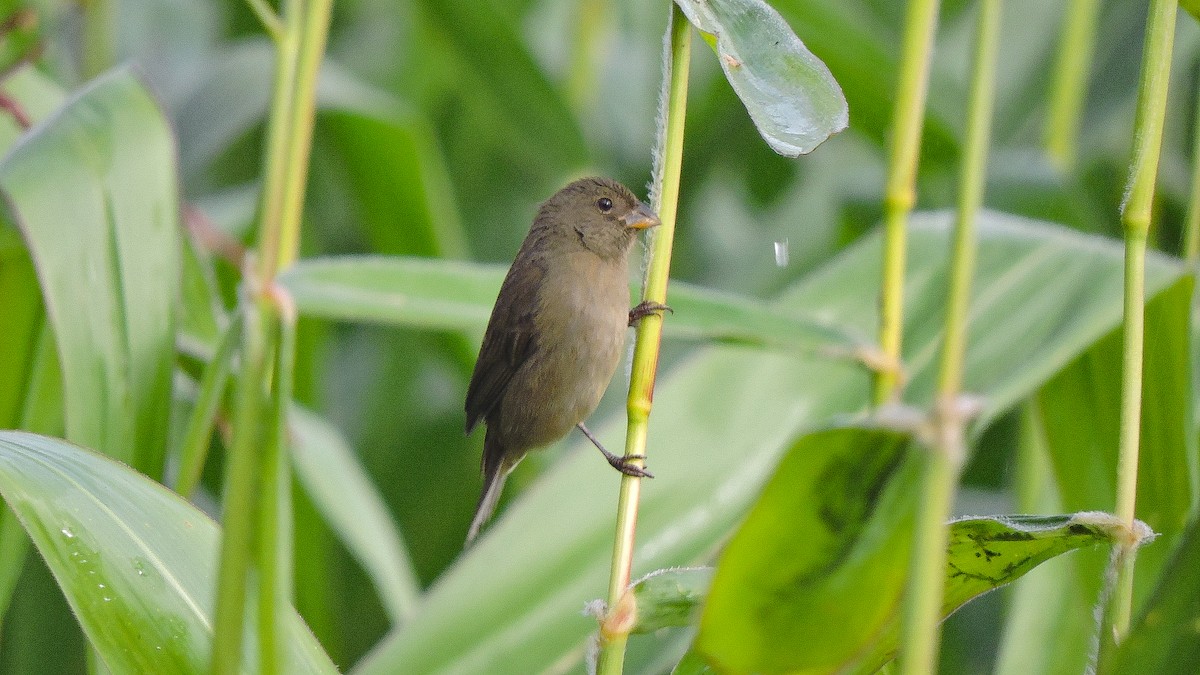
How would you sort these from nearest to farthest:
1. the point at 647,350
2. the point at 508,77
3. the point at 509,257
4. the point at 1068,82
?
the point at 647,350
the point at 1068,82
the point at 508,77
the point at 509,257

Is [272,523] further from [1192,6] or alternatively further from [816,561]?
[1192,6]

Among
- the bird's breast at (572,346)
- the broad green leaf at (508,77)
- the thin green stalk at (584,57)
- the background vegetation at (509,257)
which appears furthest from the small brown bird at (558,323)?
the thin green stalk at (584,57)

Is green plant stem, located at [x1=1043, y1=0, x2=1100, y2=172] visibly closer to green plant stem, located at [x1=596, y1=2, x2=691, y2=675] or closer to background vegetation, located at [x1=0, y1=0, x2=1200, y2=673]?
background vegetation, located at [x1=0, y1=0, x2=1200, y2=673]

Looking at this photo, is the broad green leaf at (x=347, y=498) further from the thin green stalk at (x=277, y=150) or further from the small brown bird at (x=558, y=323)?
the thin green stalk at (x=277, y=150)

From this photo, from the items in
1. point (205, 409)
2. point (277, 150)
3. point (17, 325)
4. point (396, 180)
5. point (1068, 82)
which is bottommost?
point (205, 409)

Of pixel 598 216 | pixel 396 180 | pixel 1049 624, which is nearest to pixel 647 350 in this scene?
pixel 598 216

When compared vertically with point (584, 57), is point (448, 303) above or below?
below
